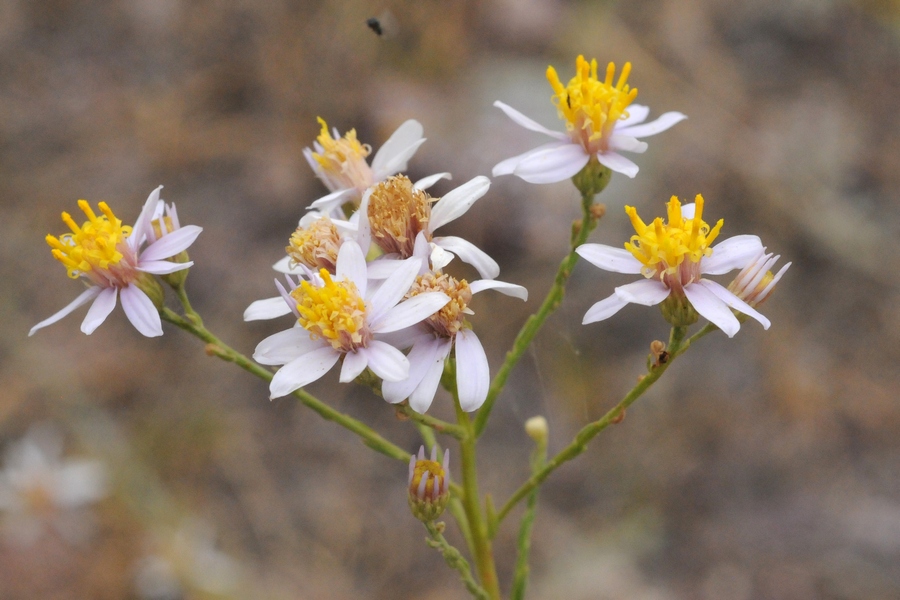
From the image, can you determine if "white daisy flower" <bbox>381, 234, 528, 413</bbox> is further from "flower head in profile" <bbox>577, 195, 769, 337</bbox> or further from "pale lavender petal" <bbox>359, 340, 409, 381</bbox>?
"flower head in profile" <bbox>577, 195, 769, 337</bbox>

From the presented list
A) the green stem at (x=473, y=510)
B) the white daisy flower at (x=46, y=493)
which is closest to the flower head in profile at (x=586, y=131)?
the green stem at (x=473, y=510)

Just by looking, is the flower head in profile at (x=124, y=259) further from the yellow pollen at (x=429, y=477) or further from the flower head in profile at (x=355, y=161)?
the yellow pollen at (x=429, y=477)

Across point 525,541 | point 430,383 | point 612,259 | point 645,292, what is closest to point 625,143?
point 612,259

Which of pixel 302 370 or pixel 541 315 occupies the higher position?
pixel 541 315

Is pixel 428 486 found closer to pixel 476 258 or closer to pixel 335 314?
pixel 335 314

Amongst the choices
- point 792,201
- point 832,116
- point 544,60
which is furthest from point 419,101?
point 832,116

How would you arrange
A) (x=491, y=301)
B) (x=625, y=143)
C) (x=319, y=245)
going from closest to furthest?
1. (x=319, y=245)
2. (x=625, y=143)
3. (x=491, y=301)

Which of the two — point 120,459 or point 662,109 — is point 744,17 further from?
point 120,459
